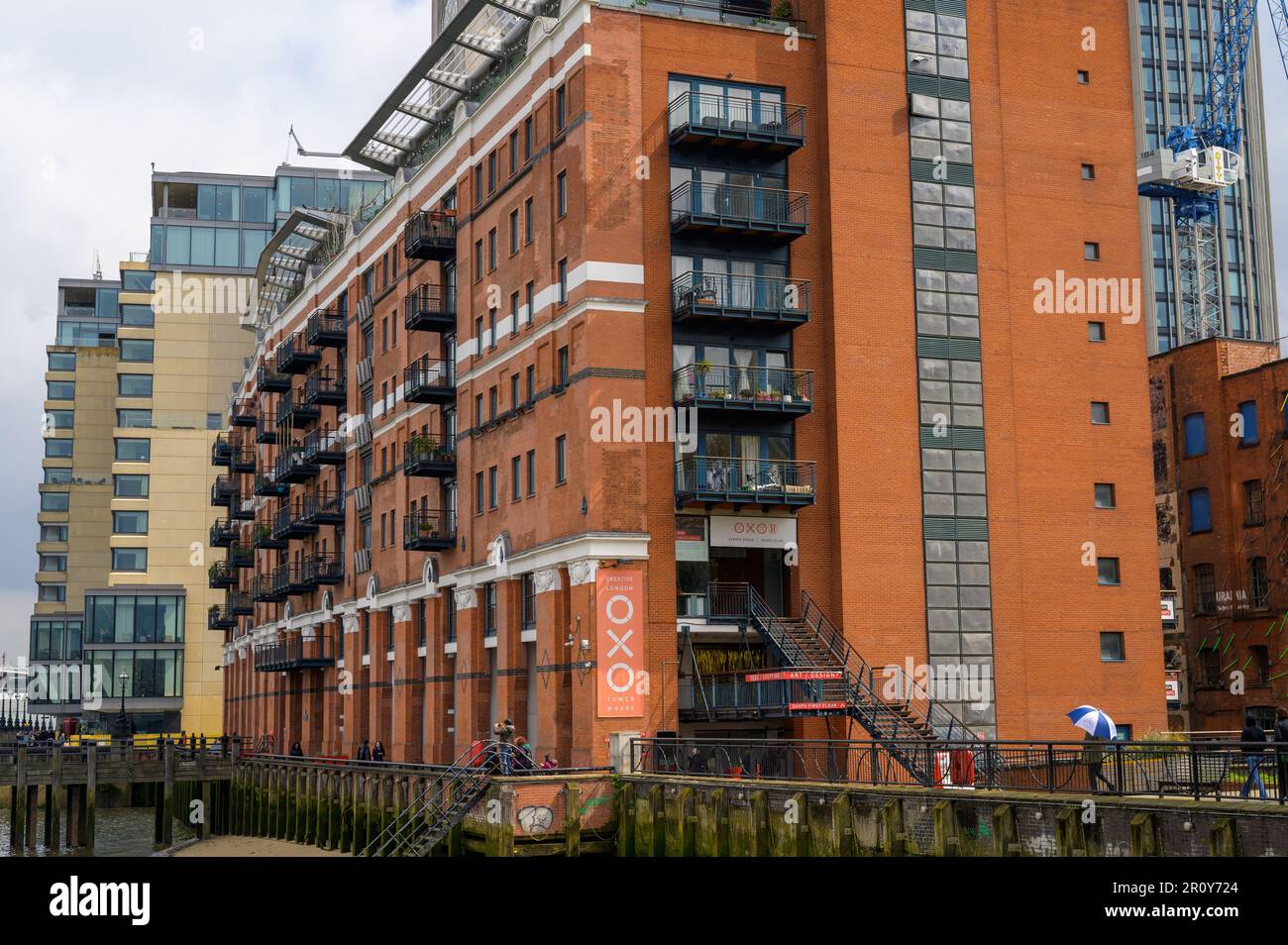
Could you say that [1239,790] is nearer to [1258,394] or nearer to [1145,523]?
[1145,523]

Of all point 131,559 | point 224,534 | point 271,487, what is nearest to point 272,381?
point 271,487

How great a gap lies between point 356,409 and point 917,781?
46.3m

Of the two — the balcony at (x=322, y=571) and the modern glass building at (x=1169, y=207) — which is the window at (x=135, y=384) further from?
the modern glass building at (x=1169, y=207)

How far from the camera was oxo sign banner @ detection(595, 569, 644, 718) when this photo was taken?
44625 mm

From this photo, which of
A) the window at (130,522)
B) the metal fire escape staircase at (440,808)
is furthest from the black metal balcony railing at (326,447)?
the window at (130,522)

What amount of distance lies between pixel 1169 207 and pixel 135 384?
86.3 m

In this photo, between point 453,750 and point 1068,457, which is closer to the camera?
point 1068,457

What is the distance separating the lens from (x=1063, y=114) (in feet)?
172

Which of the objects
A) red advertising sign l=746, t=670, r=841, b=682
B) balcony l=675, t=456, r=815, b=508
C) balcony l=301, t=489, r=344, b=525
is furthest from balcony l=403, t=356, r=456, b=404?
red advertising sign l=746, t=670, r=841, b=682

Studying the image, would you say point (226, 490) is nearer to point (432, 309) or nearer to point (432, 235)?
point (432, 309)

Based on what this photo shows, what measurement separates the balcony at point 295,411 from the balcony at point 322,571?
6.92 metres

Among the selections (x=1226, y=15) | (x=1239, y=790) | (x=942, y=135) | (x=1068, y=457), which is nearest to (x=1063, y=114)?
(x=942, y=135)

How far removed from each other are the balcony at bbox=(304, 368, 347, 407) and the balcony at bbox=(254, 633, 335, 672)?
1114 centimetres

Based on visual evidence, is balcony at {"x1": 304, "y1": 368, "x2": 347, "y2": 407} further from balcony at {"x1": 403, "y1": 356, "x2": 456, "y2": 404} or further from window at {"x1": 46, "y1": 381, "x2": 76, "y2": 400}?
window at {"x1": 46, "y1": 381, "x2": 76, "y2": 400}
